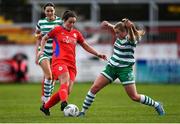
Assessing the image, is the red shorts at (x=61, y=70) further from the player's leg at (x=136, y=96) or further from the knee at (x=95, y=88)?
the player's leg at (x=136, y=96)

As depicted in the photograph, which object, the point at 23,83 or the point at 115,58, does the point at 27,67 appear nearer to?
the point at 23,83

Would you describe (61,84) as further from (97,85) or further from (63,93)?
(97,85)

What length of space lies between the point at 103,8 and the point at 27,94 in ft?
55.4

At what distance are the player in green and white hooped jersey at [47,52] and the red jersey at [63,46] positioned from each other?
131 cm

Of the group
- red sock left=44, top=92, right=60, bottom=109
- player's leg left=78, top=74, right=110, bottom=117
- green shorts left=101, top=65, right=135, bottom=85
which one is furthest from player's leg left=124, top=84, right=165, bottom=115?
red sock left=44, top=92, right=60, bottom=109

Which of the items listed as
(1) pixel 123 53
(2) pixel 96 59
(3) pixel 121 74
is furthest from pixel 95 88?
(2) pixel 96 59

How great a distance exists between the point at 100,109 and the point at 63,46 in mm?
2675

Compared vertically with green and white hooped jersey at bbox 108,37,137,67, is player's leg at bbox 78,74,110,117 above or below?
below

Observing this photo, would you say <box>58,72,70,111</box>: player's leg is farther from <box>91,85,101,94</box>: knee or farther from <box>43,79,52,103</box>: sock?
<box>43,79,52,103</box>: sock

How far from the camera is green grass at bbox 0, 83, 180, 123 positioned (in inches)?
601

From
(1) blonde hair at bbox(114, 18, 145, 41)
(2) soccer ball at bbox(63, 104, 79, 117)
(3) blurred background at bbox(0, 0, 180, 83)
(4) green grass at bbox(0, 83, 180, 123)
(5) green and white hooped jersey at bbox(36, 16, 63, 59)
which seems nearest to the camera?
(4) green grass at bbox(0, 83, 180, 123)

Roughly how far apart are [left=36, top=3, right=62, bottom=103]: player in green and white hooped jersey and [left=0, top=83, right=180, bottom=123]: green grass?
0.48 metres

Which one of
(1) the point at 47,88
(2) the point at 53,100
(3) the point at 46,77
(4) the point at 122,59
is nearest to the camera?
(4) the point at 122,59

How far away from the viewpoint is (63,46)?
16.3m
